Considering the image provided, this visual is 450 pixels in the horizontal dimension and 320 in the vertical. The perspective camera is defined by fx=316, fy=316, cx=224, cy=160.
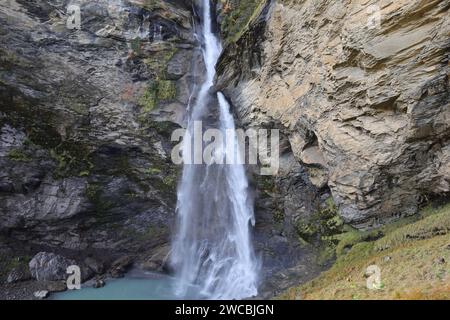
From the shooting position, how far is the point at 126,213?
18.5 m

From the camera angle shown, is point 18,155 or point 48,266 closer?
point 48,266

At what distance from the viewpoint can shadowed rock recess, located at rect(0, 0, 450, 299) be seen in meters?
11.8

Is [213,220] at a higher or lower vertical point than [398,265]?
higher

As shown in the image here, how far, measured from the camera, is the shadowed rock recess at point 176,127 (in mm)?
11758

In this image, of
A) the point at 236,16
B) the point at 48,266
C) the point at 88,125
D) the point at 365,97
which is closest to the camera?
the point at 365,97

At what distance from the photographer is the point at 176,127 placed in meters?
18.3

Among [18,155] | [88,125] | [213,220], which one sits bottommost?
[213,220]

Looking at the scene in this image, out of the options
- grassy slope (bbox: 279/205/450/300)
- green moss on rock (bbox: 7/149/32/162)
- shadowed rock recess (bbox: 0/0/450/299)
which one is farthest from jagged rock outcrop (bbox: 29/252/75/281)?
grassy slope (bbox: 279/205/450/300)

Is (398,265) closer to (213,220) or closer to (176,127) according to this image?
(213,220)

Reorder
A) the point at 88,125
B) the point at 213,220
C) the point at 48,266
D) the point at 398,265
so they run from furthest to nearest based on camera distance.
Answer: the point at 88,125, the point at 213,220, the point at 48,266, the point at 398,265

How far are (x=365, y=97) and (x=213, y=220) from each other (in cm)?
979

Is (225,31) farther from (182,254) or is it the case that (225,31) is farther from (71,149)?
(182,254)

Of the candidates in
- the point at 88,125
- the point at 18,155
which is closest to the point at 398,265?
the point at 88,125
